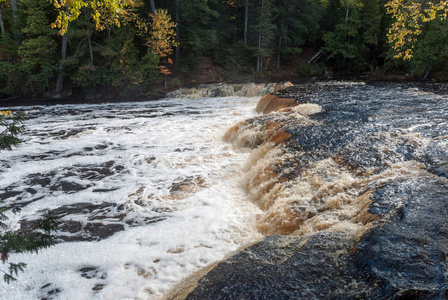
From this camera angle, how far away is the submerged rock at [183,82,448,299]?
7.45 feet

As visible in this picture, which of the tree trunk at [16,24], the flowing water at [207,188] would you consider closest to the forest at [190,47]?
the tree trunk at [16,24]

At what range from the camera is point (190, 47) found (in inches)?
841

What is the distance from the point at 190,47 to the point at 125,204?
61.5 ft

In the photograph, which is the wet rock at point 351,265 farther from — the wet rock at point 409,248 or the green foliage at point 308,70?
the green foliage at point 308,70

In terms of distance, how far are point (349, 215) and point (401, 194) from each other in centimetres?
75

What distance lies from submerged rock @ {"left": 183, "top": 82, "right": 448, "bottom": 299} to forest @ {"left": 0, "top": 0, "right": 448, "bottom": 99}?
251 inches

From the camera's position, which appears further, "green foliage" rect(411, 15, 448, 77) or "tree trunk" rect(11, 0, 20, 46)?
"green foliage" rect(411, 15, 448, 77)

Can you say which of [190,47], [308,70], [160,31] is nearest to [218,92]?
[160,31]

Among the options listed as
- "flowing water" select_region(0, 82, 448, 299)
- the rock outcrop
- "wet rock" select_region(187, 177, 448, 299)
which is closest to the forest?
the rock outcrop

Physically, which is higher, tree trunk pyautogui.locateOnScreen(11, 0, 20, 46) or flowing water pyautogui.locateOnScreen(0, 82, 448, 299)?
tree trunk pyautogui.locateOnScreen(11, 0, 20, 46)

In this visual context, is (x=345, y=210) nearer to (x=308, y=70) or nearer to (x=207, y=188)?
(x=207, y=188)

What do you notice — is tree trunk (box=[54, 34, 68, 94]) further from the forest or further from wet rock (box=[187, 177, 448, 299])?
wet rock (box=[187, 177, 448, 299])

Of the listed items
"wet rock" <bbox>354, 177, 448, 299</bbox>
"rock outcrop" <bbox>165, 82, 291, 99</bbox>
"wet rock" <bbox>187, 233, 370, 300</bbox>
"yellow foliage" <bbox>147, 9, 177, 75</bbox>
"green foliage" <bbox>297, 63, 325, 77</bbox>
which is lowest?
"wet rock" <bbox>187, 233, 370, 300</bbox>

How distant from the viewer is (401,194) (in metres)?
3.55
